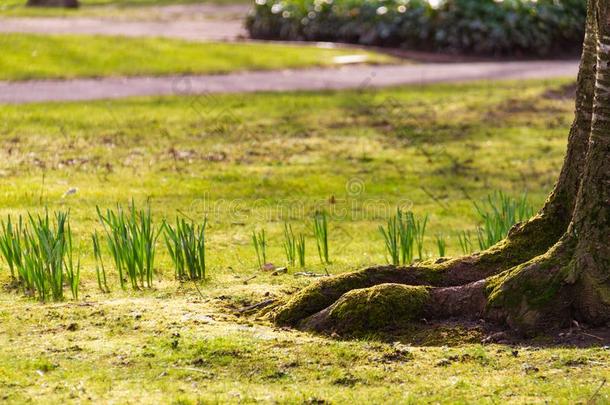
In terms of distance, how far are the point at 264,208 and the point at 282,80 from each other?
24.4 feet

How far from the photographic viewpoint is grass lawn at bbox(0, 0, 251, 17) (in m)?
26.5

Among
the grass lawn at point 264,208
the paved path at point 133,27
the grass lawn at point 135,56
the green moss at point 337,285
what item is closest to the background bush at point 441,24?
the paved path at point 133,27

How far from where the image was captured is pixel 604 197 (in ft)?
18.5

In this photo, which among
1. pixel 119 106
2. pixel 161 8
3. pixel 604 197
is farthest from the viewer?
pixel 161 8

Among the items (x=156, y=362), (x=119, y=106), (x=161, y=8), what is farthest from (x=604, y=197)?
(x=161, y=8)

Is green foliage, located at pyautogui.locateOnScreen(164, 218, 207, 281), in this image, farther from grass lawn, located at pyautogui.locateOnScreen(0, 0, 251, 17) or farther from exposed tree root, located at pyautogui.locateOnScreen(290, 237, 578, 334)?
grass lawn, located at pyautogui.locateOnScreen(0, 0, 251, 17)

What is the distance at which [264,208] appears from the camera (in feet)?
31.3

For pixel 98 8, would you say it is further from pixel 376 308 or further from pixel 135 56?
pixel 376 308

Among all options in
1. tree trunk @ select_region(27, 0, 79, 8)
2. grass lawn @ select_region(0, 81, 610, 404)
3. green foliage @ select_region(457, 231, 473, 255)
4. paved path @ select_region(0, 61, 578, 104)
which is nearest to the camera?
grass lawn @ select_region(0, 81, 610, 404)

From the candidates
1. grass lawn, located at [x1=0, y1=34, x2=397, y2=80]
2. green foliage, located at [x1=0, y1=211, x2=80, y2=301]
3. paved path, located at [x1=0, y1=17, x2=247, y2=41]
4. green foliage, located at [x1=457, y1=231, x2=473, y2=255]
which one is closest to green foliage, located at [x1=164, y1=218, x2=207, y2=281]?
green foliage, located at [x1=0, y1=211, x2=80, y2=301]

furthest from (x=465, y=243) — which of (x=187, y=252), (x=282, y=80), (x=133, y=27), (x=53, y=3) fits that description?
(x=53, y=3)

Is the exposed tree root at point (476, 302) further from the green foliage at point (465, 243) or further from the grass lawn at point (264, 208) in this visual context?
the green foliage at point (465, 243)

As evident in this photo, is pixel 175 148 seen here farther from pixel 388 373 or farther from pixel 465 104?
pixel 388 373

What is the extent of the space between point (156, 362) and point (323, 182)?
5413 mm
